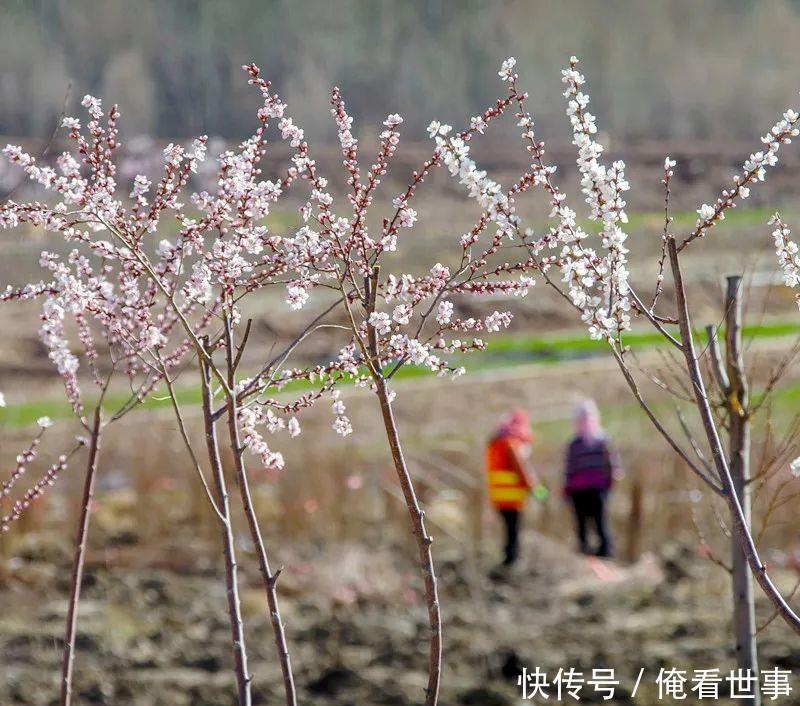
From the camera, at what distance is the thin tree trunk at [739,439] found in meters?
3.49

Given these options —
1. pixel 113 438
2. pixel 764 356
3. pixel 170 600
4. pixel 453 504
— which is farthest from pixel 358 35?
pixel 170 600

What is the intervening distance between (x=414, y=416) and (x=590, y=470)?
9.21 metres

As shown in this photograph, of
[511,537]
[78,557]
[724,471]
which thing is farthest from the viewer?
[511,537]

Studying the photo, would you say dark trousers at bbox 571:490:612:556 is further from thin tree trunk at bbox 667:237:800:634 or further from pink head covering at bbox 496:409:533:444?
thin tree trunk at bbox 667:237:800:634

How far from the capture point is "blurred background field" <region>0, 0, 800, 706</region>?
7930 mm

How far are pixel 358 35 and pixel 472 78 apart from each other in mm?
3408

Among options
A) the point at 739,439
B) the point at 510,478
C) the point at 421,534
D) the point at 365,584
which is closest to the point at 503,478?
the point at 510,478

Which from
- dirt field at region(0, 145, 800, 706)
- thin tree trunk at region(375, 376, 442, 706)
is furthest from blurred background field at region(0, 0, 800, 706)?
thin tree trunk at region(375, 376, 442, 706)

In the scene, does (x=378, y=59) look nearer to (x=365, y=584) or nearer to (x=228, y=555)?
(x=365, y=584)

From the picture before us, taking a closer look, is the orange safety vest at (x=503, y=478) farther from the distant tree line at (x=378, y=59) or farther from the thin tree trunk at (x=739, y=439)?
the distant tree line at (x=378, y=59)

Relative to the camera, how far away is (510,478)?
1077 cm

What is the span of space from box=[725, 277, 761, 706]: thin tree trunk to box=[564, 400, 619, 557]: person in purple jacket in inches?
283

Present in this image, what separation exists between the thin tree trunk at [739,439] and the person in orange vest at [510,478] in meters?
6.81

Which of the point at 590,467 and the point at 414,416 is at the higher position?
the point at 414,416
